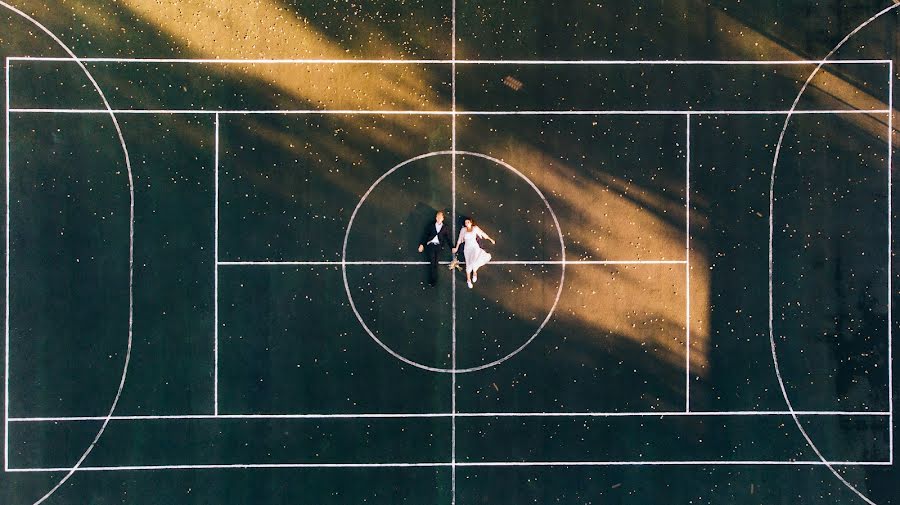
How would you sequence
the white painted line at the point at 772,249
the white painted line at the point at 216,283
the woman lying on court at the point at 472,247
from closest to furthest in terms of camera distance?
1. the woman lying on court at the point at 472,247
2. the white painted line at the point at 216,283
3. the white painted line at the point at 772,249

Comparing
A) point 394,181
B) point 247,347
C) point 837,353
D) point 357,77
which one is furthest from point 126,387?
point 837,353

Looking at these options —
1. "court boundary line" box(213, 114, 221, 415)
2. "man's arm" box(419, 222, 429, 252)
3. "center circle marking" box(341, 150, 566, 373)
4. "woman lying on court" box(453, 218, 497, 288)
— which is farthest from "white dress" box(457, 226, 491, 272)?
"court boundary line" box(213, 114, 221, 415)

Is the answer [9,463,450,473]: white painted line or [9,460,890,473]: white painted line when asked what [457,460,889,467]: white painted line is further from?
Answer: [9,463,450,473]: white painted line

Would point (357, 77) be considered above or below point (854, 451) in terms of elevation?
above

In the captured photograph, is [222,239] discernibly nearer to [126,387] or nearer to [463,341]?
[126,387]

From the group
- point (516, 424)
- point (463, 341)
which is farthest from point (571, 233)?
point (516, 424)

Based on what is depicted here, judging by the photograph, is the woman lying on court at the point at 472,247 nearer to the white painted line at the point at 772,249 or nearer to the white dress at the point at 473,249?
the white dress at the point at 473,249

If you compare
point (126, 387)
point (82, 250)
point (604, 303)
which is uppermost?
point (82, 250)

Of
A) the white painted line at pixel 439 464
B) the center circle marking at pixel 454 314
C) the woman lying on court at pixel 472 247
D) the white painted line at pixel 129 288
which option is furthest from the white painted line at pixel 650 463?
the white painted line at pixel 129 288

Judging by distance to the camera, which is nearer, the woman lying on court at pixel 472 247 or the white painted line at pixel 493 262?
the woman lying on court at pixel 472 247
